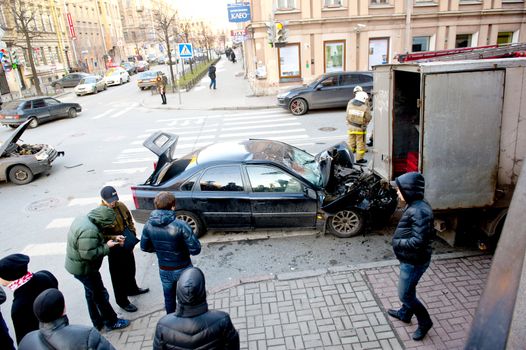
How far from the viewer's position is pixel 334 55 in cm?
2205

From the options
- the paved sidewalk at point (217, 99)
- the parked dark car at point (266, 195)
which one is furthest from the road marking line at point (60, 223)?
the paved sidewalk at point (217, 99)

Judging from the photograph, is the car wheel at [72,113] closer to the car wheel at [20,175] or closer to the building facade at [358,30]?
the building facade at [358,30]

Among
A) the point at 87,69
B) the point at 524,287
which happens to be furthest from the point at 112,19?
the point at 524,287

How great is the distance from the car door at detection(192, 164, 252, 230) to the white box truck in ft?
9.33

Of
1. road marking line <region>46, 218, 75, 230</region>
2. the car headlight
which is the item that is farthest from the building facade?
road marking line <region>46, 218, 75, 230</region>

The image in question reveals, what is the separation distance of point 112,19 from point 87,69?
65.1ft

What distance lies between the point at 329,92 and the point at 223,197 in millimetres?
11667

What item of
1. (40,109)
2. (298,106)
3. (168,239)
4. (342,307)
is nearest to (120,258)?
(168,239)

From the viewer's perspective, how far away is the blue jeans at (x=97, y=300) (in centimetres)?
443

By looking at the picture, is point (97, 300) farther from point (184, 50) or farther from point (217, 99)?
point (217, 99)

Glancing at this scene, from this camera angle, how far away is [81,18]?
5622 cm

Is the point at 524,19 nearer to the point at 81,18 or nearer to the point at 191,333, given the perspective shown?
the point at 191,333

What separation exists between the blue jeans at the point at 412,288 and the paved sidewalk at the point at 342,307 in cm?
31

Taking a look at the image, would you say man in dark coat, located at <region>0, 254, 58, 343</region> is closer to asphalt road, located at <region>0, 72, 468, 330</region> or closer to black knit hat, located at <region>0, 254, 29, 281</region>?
black knit hat, located at <region>0, 254, 29, 281</region>
